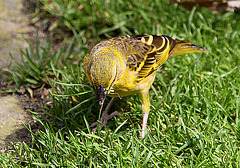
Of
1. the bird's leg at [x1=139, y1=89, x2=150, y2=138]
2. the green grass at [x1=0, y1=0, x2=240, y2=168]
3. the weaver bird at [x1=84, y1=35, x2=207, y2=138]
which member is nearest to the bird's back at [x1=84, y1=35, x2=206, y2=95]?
the weaver bird at [x1=84, y1=35, x2=207, y2=138]

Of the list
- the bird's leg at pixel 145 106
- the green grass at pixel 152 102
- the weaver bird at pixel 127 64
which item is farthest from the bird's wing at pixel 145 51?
the green grass at pixel 152 102

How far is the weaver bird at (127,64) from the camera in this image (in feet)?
11.9

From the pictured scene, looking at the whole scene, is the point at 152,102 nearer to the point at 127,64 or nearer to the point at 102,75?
the point at 127,64

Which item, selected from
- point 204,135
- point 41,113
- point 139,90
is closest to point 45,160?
point 41,113

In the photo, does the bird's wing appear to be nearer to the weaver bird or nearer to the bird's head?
the weaver bird

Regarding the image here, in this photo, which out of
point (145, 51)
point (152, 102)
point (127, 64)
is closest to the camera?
point (127, 64)

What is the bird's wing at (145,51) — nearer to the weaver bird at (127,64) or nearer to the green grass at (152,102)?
the weaver bird at (127,64)

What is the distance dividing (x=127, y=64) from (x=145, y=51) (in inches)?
19.0

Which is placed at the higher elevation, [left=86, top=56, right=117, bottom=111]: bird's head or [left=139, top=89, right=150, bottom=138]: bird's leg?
Answer: [left=86, top=56, right=117, bottom=111]: bird's head

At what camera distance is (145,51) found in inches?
180

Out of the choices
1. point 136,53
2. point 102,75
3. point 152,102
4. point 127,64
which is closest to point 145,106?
point 152,102

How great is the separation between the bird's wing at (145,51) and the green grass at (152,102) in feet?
1.86

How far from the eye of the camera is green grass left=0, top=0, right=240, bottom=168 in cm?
388

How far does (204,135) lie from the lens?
4.08 metres
